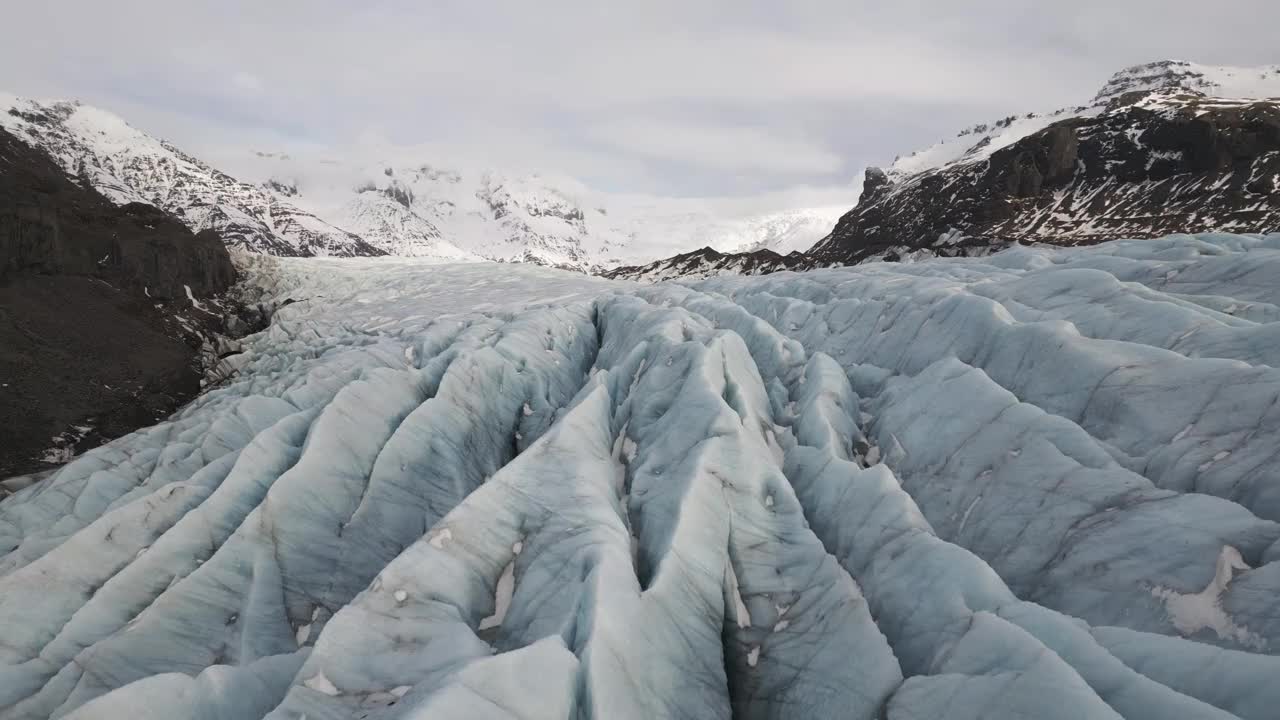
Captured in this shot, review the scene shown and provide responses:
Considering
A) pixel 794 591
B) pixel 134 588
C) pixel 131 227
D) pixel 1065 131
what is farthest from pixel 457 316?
pixel 1065 131

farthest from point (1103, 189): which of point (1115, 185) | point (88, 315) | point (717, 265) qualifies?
point (88, 315)

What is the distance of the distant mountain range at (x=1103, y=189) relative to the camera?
8894 centimetres

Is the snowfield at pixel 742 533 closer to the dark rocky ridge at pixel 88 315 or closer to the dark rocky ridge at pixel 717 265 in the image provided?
the dark rocky ridge at pixel 88 315

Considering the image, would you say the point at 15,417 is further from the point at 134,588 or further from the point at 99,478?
→ the point at 134,588

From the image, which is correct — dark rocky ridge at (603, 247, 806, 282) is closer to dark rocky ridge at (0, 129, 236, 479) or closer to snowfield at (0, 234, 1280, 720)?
dark rocky ridge at (0, 129, 236, 479)

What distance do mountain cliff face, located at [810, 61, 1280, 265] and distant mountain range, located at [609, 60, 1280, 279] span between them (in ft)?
0.78

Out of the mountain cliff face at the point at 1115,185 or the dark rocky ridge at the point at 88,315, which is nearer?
the dark rocky ridge at the point at 88,315

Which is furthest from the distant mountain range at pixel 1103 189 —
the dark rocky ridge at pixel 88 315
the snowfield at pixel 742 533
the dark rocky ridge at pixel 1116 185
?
the snowfield at pixel 742 533

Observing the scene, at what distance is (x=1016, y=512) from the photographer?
991 centimetres

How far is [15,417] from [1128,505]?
1815 inches

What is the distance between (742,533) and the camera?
11.0 m

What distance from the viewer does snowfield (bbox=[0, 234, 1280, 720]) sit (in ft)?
23.8

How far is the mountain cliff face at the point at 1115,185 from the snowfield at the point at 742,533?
74.1m

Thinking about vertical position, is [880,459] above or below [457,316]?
below
